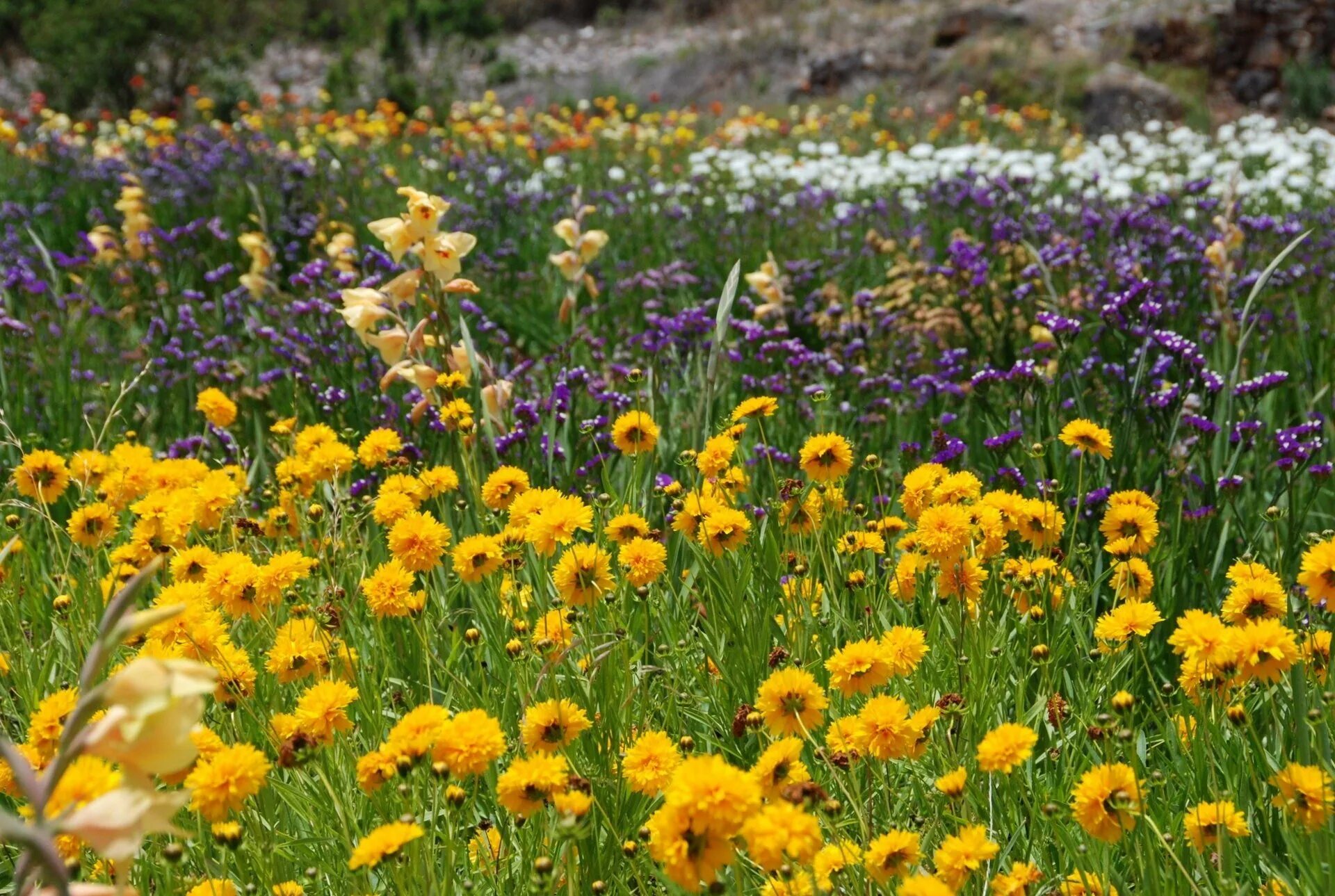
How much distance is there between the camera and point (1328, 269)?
5172 mm

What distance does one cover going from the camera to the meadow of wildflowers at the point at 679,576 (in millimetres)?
1451

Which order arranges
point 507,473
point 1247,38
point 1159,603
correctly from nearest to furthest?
point 507,473 < point 1159,603 < point 1247,38

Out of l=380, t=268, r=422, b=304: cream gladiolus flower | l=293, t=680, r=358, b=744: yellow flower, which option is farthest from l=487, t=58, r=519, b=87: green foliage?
l=293, t=680, r=358, b=744: yellow flower

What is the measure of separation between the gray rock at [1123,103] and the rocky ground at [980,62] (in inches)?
0.7

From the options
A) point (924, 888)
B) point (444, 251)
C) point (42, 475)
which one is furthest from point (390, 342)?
point (924, 888)

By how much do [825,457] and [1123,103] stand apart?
1235cm

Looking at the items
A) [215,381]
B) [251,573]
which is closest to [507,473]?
[251,573]

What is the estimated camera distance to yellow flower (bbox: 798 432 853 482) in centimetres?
210

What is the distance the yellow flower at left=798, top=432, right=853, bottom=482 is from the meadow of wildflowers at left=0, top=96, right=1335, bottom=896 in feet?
0.03

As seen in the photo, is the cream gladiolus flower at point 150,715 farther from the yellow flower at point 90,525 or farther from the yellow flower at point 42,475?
the yellow flower at point 42,475

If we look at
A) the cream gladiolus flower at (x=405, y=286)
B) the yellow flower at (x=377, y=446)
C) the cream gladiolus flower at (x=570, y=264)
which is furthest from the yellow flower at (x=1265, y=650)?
the cream gladiolus flower at (x=570, y=264)

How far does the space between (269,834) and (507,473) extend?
78cm

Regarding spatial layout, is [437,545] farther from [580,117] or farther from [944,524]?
[580,117]

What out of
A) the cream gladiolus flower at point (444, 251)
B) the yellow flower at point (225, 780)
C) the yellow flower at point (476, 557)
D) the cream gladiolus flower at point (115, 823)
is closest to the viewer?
the cream gladiolus flower at point (115, 823)
